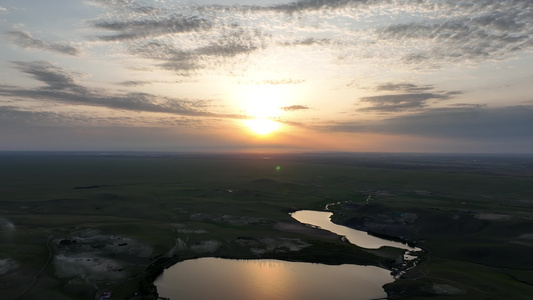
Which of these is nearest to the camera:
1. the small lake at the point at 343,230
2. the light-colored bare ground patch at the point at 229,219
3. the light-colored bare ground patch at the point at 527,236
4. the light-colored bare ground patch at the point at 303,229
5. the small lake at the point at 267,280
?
the small lake at the point at 267,280

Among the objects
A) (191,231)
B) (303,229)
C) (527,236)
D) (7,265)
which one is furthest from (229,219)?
(527,236)

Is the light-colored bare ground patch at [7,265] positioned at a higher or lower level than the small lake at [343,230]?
higher

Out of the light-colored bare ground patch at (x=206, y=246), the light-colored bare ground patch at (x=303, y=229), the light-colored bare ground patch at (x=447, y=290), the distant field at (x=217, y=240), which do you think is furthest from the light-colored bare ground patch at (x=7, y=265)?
the light-colored bare ground patch at (x=447, y=290)

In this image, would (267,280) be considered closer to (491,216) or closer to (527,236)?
(527,236)

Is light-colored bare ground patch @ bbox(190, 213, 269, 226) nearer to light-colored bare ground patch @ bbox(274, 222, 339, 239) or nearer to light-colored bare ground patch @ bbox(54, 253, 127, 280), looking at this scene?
light-colored bare ground patch @ bbox(274, 222, 339, 239)

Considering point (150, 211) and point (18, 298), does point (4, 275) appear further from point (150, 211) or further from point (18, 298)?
point (150, 211)

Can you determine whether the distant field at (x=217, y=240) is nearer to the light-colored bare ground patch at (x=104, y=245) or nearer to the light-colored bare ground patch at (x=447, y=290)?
the light-colored bare ground patch at (x=104, y=245)

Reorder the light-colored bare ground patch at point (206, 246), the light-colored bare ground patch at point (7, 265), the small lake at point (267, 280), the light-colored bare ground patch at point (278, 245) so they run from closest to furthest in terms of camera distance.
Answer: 1. the small lake at point (267, 280)
2. the light-colored bare ground patch at point (7, 265)
3. the light-colored bare ground patch at point (206, 246)
4. the light-colored bare ground patch at point (278, 245)
